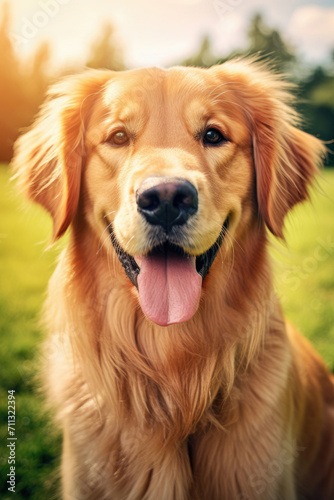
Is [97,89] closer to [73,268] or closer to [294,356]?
[73,268]

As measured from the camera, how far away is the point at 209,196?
190cm

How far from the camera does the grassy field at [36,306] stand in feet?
8.88

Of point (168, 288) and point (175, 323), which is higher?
point (168, 288)

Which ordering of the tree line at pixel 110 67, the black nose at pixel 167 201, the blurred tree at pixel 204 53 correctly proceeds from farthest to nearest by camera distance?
the blurred tree at pixel 204 53, the tree line at pixel 110 67, the black nose at pixel 167 201

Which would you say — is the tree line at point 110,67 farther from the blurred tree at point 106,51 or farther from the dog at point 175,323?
the dog at point 175,323

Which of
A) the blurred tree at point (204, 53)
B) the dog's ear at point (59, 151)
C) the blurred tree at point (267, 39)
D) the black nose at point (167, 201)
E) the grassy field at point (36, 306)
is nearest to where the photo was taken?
the black nose at point (167, 201)

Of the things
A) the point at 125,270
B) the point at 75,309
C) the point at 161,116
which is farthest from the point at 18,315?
the point at 161,116

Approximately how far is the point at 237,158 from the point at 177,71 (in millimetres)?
525

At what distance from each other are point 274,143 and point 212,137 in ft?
1.24

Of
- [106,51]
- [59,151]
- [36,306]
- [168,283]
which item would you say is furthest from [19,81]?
[168,283]

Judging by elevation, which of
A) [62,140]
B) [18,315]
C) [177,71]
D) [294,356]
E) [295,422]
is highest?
[177,71]

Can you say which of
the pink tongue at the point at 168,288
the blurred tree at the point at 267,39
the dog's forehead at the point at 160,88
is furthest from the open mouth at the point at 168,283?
the blurred tree at the point at 267,39

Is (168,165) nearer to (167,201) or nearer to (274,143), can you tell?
(167,201)

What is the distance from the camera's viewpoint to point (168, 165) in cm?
186
